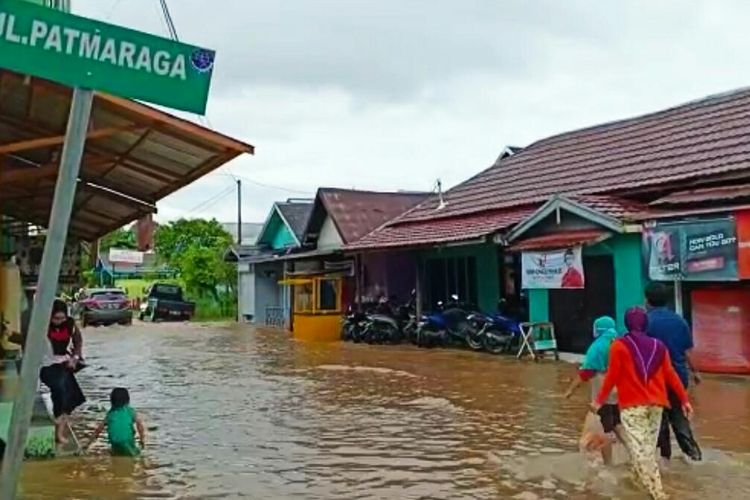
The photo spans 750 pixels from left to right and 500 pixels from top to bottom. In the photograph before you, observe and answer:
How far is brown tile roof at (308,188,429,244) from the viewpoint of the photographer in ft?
101

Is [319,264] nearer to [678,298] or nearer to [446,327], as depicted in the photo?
[446,327]

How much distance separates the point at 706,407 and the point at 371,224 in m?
20.4

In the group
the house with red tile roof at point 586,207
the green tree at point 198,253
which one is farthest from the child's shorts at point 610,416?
the green tree at point 198,253

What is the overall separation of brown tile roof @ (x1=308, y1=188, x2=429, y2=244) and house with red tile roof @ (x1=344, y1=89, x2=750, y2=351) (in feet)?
13.0

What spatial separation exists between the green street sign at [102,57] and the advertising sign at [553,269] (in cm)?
1478

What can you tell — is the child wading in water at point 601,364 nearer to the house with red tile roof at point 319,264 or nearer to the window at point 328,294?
the house with red tile roof at point 319,264

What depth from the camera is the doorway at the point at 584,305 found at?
18.1 metres

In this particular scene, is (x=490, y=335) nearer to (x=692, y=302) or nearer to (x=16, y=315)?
(x=692, y=302)

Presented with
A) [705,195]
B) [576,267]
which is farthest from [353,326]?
[705,195]

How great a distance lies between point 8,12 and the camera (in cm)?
310

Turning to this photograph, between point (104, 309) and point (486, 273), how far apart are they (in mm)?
20241

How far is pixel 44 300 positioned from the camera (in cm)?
313

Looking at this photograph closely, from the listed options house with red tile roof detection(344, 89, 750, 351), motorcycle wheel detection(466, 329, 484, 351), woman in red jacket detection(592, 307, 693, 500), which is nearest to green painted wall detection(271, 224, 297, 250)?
house with red tile roof detection(344, 89, 750, 351)

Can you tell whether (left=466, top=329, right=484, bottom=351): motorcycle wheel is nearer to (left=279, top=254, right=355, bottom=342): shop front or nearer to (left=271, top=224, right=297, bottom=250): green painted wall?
(left=279, top=254, right=355, bottom=342): shop front
